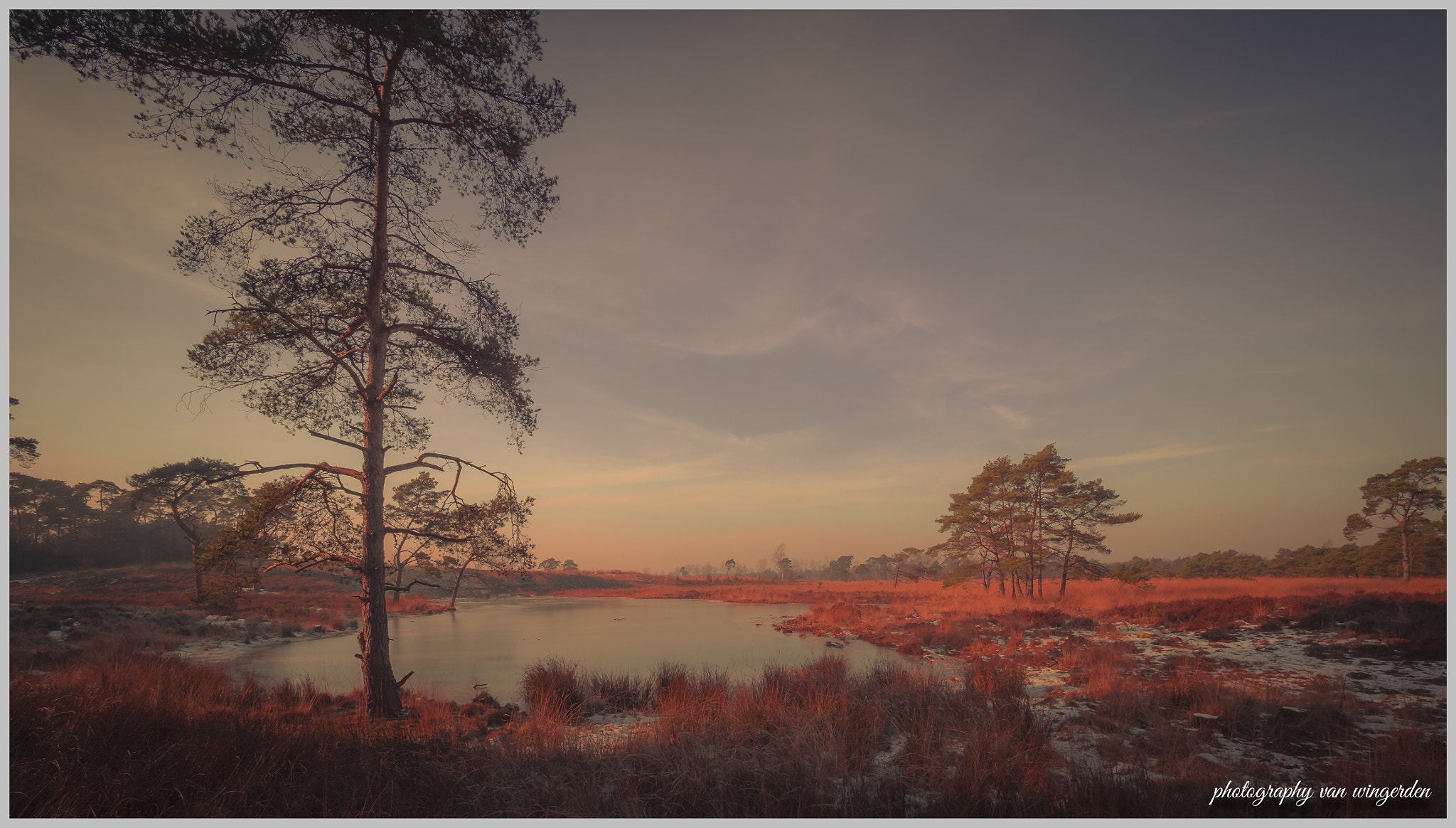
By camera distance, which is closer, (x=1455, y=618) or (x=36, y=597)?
(x=1455, y=618)

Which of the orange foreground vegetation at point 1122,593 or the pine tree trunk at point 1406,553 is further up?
the pine tree trunk at point 1406,553

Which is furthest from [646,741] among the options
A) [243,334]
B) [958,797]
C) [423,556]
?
[243,334]

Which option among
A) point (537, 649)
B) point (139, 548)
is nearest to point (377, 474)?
point (537, 649)

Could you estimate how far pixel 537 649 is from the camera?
55.8ft

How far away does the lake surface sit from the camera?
11461 millimetres

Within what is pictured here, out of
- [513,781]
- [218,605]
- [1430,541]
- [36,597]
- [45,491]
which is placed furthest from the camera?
[45,491]

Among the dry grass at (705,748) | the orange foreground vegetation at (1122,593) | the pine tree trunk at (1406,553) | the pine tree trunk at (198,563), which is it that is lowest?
the orange foreground vegetation at (1122,593)

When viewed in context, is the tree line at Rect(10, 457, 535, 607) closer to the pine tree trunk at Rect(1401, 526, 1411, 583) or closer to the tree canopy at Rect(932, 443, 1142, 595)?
the tree canopy at Rect(932, 443, 1142, 595)

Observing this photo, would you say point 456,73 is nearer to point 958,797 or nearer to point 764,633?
point 958,797

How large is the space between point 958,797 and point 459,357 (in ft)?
27.5

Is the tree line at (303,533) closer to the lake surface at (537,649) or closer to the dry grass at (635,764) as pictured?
the dry grass at (635,764)

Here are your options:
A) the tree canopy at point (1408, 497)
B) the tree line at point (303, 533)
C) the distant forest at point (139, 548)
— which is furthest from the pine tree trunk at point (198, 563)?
the tree canopy at point (1408, 497)

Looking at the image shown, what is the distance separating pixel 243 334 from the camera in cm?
645

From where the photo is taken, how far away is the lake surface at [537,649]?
1146cm
